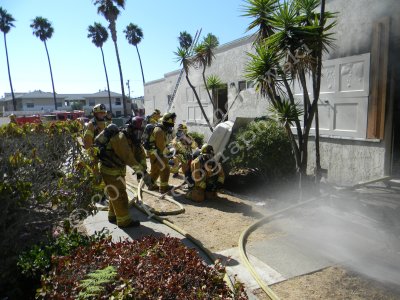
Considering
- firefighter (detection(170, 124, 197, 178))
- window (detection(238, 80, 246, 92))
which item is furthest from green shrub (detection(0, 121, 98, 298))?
window (detection(238, 80, 246, 92))

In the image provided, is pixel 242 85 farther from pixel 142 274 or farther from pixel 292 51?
pixel 142 274

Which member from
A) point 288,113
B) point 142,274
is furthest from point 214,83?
point 142,274

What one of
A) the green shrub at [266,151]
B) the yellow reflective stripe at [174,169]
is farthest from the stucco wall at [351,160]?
the yellow reflective stripe at [174,169]

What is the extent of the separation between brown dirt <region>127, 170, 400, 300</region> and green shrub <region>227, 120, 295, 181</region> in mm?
800

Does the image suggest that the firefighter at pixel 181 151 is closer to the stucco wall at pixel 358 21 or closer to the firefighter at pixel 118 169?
the firefighter at pixel 118 169

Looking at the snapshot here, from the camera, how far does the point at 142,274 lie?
7.55ft

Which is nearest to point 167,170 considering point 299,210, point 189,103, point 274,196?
point 274,196

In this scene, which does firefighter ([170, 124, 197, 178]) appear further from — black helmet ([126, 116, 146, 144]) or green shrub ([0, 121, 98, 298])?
green shrub ([0, 121, 98, 298])

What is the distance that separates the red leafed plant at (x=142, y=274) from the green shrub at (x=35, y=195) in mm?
814

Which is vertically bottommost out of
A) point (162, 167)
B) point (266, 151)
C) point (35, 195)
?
point (162, 167)

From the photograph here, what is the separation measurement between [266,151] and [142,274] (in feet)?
16.0

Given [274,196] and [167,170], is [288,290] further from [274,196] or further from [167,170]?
Answer: [167,170]

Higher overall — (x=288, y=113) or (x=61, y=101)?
(x=61, y=101)

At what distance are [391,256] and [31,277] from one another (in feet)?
12.8
